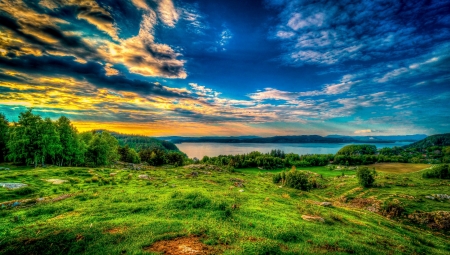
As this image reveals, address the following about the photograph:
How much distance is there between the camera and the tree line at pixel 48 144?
44125mm

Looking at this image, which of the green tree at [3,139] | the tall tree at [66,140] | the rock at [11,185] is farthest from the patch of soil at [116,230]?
the green tree at [3,139]

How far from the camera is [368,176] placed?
5541 cm

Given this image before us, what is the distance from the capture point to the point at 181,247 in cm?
1027

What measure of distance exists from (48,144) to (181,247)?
55347 millimetres

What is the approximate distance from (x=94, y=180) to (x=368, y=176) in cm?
6921

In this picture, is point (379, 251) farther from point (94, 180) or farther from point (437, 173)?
point (437, 173)

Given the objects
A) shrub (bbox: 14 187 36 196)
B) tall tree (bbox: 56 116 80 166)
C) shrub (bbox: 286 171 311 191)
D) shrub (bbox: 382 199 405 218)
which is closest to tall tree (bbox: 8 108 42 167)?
tall tree (bbox: 56 116 80 166)

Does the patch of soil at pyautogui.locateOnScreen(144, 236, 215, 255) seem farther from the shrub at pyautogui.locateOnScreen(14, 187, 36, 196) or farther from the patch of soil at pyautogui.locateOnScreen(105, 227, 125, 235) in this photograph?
the shrub at pyautogui.locateOnScreen(14, 187, 36, 196)

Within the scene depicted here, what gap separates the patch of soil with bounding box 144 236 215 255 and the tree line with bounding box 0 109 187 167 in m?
52.8

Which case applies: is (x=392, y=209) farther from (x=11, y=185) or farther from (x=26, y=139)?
(x=26, y=139)

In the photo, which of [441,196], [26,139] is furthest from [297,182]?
[26,139]

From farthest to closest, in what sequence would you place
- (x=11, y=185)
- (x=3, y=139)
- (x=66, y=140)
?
(x=66, y=140)
(x=3, y=139)
(x=11, y=185)

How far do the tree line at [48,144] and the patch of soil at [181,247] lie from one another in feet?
173

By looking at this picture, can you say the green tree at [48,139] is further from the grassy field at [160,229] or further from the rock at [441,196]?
the rock at [441,196]
